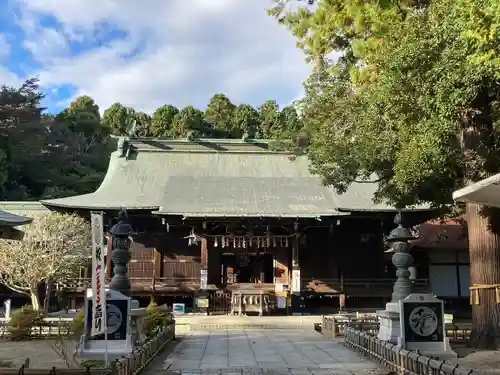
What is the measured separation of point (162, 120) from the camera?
61500 millimetres

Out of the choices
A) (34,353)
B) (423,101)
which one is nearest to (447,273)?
(423,101)

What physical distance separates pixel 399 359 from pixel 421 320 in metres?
2.10

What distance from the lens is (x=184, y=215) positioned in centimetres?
2159

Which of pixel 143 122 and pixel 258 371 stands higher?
pixel 143 122

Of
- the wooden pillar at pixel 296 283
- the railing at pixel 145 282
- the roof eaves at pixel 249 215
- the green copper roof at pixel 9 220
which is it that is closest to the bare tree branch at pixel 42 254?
the railing at pixel 145 282

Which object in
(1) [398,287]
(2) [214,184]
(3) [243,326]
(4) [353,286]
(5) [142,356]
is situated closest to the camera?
(5) [142,356]

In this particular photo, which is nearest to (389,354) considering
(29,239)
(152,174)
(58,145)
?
(29,239)

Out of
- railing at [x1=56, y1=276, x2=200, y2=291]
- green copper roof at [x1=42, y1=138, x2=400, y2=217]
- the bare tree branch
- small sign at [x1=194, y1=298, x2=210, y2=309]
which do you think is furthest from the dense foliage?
small sign at [x1=194, y1=298, x2=210, y2=309]

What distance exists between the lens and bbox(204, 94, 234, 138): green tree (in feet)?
200

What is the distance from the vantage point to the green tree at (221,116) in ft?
200

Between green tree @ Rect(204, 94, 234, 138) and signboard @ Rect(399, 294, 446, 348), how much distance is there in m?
51.4

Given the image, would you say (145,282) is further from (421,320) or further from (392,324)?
(421,320)

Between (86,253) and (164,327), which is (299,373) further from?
(86,253)

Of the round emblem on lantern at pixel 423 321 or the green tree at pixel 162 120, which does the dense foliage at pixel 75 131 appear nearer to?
the green tree at pixel 162 120
